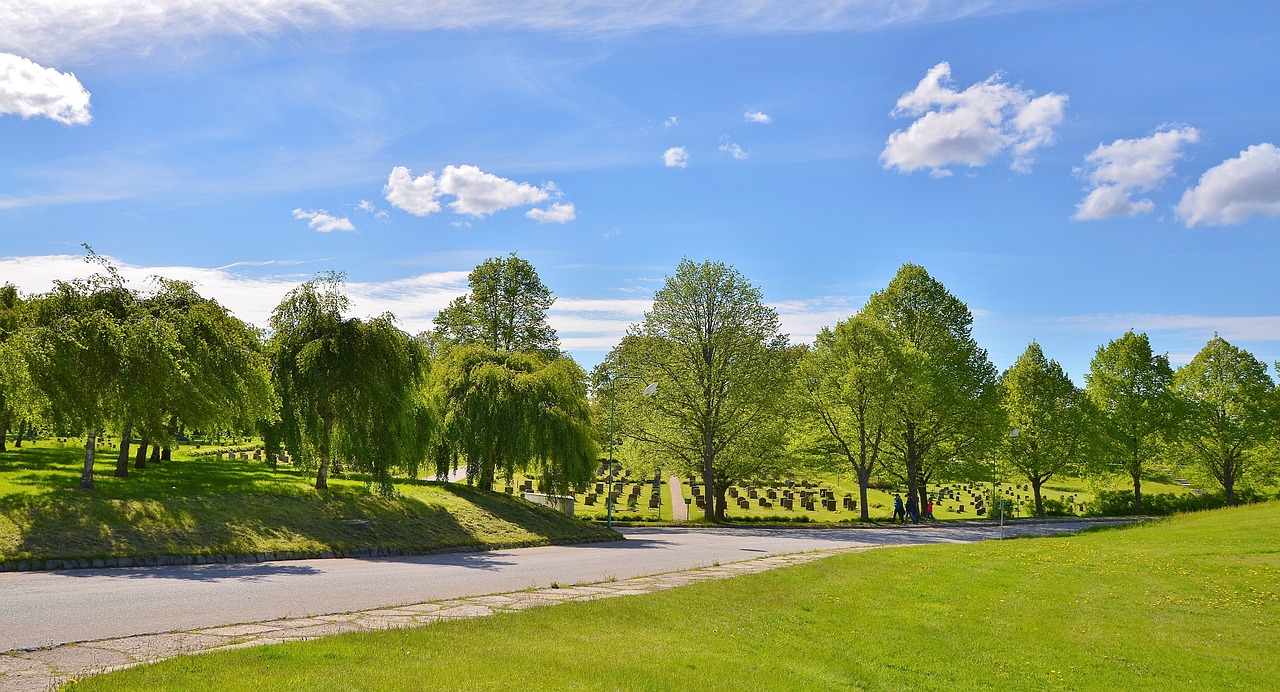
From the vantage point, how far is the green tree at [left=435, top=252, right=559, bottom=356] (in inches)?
1919

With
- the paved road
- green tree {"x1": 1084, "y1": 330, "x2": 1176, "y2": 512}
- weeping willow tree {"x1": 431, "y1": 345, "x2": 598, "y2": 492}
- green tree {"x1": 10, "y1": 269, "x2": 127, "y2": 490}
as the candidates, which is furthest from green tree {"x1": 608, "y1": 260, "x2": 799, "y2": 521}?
green tree {"x1": 10, "y1": 269, "x2": 127, "y2": 490}

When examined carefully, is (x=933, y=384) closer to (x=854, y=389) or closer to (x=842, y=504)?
(x=854, y=389)

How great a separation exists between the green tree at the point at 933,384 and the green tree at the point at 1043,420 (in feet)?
10.7

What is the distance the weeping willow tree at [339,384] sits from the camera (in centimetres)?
2367

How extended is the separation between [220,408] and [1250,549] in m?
26.5

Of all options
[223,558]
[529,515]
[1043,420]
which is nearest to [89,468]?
[223,558]

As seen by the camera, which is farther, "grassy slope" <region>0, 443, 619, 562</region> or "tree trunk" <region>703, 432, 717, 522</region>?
"tree trunk" <region>703, 432, 717, 522</region>

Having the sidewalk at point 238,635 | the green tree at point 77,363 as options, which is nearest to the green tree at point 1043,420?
the sidewalk at point 238,635

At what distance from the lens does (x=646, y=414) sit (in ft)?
133

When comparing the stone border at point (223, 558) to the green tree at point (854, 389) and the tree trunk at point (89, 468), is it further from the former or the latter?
the green tree at point (854, 389)

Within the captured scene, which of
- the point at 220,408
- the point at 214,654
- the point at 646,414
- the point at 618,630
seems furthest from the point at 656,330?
the point at 214,654

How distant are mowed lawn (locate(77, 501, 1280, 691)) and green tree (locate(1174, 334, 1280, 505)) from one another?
33631mm

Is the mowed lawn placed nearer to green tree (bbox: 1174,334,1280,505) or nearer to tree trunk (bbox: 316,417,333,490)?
tree trunk (bbox: 316,417,333,490)

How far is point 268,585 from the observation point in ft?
45.7
